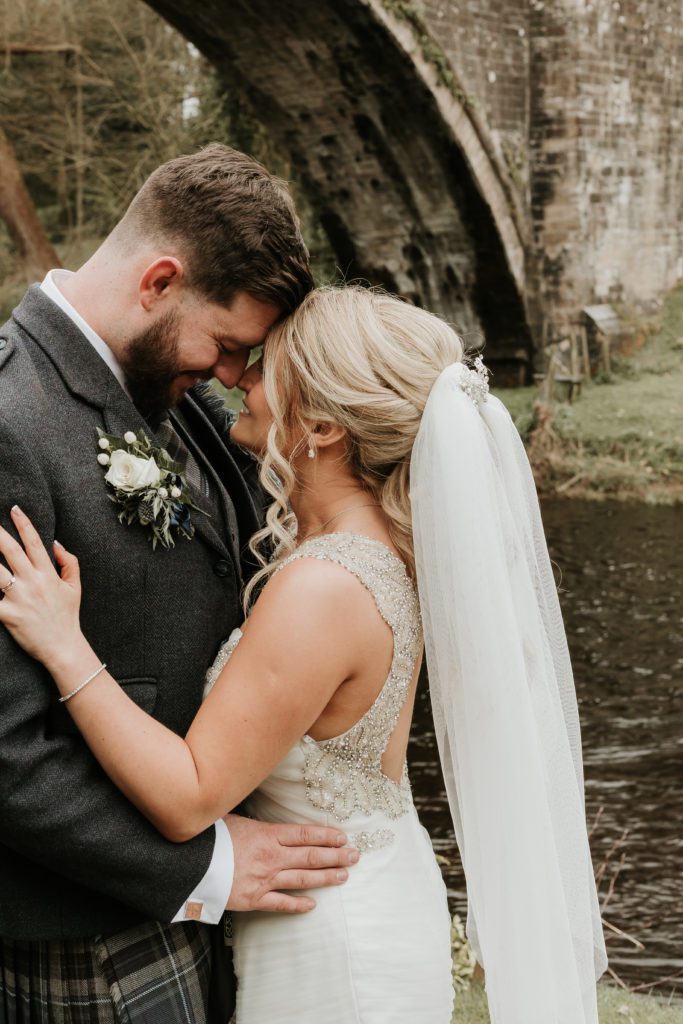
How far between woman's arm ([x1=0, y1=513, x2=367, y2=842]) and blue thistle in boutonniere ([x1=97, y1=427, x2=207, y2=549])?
5.9 inches

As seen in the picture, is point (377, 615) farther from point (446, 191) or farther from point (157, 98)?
point (157, 98)

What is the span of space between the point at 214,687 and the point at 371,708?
28 cm

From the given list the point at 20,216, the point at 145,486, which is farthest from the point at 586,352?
the point at 145,486

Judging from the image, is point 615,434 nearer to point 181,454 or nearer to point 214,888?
point 181,454

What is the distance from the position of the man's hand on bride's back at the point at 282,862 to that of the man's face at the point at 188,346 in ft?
2.39

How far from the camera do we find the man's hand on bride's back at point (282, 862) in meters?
1.93

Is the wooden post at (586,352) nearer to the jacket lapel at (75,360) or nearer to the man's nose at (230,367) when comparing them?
the man's nose at (230,367)

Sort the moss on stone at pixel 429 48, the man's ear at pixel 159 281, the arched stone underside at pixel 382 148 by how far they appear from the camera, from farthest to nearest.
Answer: the arched stone underside at pixel 382 148
the moss on stone at pixel 429 48
the man's ear at pixel 159 281

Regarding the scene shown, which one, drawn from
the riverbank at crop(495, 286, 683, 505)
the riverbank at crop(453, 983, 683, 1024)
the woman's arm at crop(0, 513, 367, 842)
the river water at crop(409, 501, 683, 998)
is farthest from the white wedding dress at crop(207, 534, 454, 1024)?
the riverbank at crop(495, 286, 683, 505)

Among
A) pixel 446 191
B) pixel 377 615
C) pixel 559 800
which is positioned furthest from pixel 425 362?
pixel 446 191

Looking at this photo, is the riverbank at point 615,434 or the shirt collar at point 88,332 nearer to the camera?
the shirt collar at point 88,332

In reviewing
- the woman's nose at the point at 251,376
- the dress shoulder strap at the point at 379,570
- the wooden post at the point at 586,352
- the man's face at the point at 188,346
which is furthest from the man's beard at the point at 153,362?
the wooden post at the point at 586,352

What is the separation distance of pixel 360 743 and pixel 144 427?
64 cm

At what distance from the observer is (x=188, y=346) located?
2031mm
